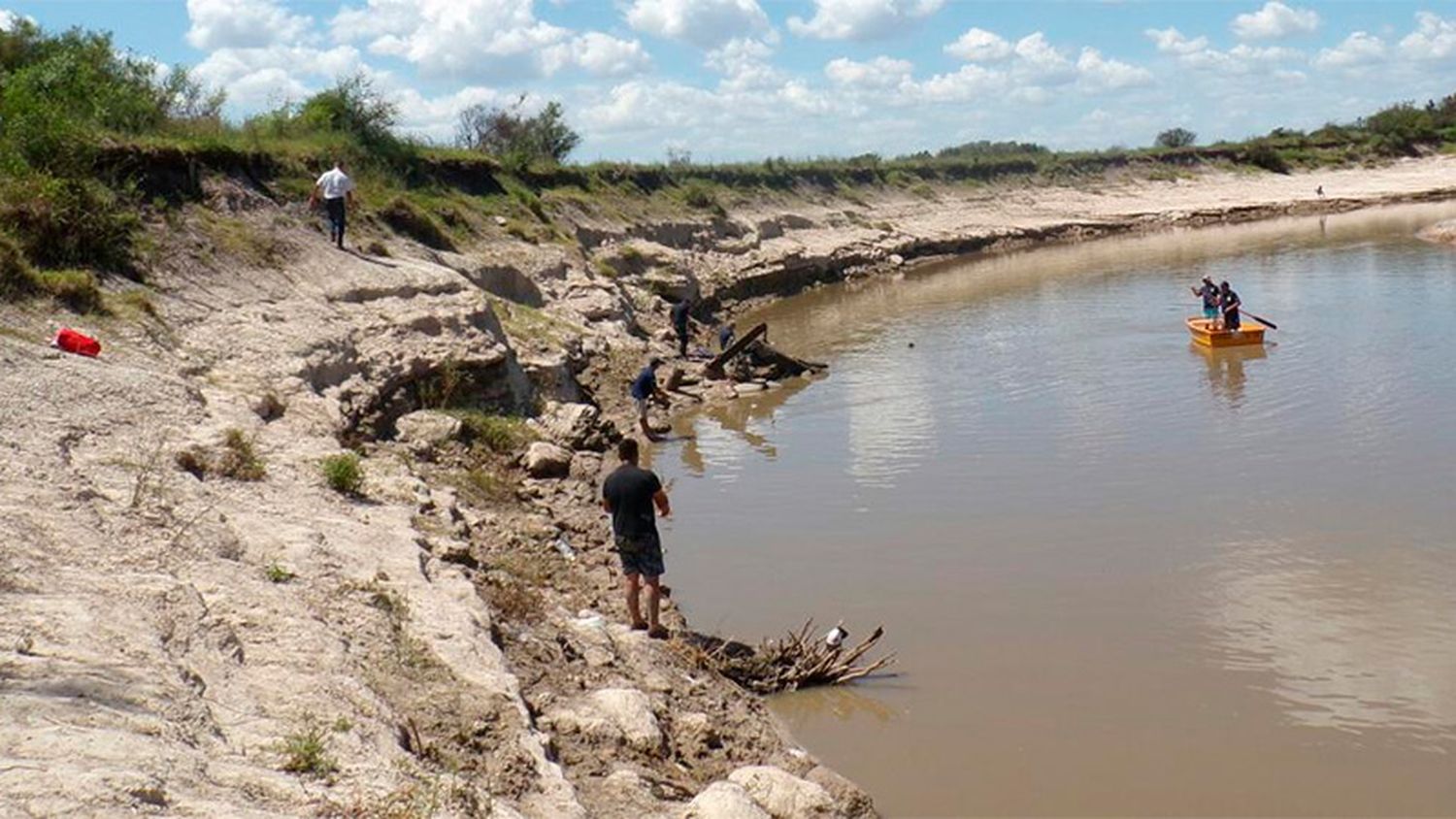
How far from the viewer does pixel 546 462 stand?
602 inches

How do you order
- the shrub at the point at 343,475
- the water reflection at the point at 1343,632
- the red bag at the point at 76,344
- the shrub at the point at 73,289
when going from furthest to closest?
the shrub at the point at 73,289 < the red bag at the point at 76,344 < the shrub at the point at 343,475 < the water reflection at the point at 1343,632

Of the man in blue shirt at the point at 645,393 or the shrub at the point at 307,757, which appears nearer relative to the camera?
the shrub at the point at 307,757

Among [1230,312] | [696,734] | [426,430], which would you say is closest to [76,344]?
[426,430]

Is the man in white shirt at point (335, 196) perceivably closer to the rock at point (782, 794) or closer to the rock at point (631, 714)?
the rock at point (631, 714)

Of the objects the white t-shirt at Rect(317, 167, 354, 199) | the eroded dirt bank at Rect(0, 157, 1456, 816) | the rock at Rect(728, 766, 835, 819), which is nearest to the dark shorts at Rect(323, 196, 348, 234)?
the white t-shirt at Rect(317, 167, 354, 199)

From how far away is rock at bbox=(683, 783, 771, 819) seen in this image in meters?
6.61

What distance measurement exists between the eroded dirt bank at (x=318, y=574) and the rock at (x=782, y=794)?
0.06ft

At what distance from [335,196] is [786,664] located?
11.9 metres

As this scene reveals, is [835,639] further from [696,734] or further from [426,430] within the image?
[426,430]

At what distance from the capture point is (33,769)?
4867mm

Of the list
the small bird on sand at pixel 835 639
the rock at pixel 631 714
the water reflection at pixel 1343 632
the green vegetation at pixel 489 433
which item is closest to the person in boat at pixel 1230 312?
the water reflection at pixel 1343 632

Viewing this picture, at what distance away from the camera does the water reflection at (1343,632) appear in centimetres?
914

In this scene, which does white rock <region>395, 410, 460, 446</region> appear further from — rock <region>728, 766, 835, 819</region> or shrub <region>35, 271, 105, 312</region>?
rock <region>728, 766, 835, 819</region>

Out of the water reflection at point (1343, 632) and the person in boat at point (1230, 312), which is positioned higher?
the person in boat at point (1230, 312)
